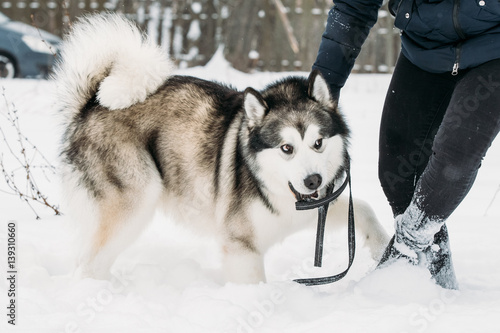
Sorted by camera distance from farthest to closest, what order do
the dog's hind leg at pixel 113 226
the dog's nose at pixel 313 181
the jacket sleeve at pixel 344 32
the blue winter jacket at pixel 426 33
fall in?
the dog's hind leg at pixel 113 226
the jacket sleeve at pixel 344 32
the dog's nose at pixel 313 181
the blue winter jacket at pixel 426 33

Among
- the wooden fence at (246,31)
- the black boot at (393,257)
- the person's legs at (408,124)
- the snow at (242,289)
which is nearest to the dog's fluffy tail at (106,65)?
the snow at (242,289)

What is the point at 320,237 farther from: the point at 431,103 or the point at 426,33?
the point at 426,33

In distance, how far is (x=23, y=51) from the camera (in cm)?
870

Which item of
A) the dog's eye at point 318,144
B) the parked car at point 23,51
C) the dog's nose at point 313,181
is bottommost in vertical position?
the parked car at point 23,51

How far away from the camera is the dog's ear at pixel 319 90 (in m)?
2.51

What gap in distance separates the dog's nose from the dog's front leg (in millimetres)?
492

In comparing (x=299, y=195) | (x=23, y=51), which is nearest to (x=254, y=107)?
(x=299, y=195)

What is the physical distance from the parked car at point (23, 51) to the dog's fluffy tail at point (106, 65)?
6.00m

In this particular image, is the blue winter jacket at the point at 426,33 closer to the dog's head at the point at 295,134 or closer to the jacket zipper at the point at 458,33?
the jacket zipper at the point at 458,33

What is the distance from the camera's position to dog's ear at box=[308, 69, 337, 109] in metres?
2.51

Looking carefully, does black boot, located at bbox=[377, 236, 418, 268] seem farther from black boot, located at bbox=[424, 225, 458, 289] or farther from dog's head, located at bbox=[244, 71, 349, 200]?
dog's head, located at bbox=[244, 71, 349, 200]

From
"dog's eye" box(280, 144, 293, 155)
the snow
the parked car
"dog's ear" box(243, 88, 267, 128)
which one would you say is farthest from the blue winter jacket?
the parked car

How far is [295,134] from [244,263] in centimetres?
66

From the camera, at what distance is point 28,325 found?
6.84 feet
